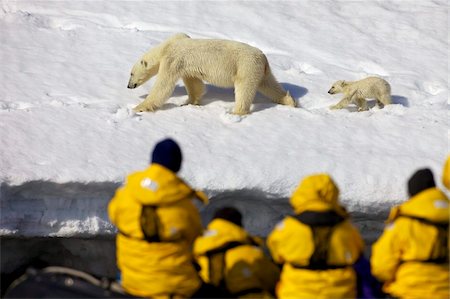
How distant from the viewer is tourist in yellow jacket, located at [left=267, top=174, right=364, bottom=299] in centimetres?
463

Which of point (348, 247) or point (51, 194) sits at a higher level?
point (348, 247)

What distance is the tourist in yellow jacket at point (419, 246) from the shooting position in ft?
15.5

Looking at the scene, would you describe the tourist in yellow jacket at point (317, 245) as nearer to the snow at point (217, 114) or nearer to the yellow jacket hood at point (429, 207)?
the yellow jacket hood at point (429, 207)

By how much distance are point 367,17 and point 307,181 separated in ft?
27.3

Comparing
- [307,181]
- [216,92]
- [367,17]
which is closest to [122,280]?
[307,181]

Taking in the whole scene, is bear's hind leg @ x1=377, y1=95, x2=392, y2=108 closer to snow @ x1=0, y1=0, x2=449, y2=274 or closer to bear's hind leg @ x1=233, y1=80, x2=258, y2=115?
snow @ x1=0, y1=0, x2=449, y2=274

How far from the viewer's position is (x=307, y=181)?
472 centimetres

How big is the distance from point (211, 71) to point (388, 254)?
445 centimetres

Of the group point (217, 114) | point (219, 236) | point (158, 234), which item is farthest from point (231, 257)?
point (217, 114)

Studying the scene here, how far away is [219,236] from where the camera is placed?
4.89 metres

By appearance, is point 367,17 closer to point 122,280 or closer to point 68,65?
point 68,65

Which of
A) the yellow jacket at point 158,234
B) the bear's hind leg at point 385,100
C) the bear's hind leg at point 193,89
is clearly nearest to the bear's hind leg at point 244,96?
the bear's hind leg at point 193,89

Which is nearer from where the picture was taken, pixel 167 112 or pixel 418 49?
pixel 167 112

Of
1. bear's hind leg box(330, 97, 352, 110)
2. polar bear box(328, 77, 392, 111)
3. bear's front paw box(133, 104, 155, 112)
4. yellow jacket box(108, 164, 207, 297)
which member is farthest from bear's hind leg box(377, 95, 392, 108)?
yellow jacket box(108, 164, 207, 297)
